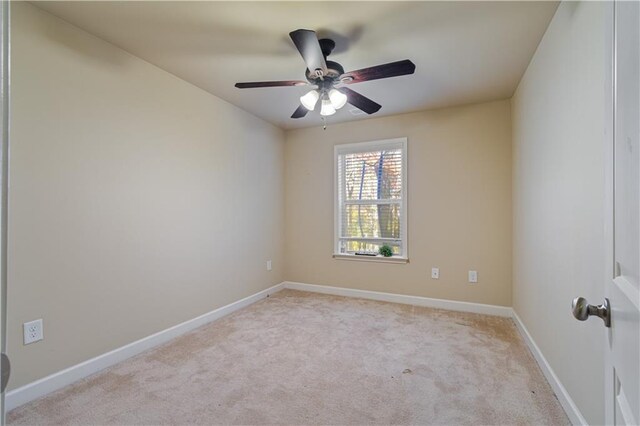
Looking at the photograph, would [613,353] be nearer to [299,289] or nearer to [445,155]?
[445,155]

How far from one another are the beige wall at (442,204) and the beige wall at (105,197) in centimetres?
126

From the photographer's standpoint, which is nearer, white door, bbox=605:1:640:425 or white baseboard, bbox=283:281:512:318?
white door, bbox=605:1:640:425

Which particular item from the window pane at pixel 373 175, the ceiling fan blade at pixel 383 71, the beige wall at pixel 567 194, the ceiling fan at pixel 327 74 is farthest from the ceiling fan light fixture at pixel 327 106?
the window pane at pixel 373 175

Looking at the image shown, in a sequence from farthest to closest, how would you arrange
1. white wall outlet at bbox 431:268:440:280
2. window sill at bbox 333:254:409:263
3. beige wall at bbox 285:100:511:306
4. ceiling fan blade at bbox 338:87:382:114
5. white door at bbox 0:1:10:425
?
window sill at bbox 333:254:409:263
white wall outlet at bbox 431:268:440:280
beige wall at bbox 285:100:511:306
ceiling fan blade at bbox 338:87:382:114
white door at bbox 0:1:10:425

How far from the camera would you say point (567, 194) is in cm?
169

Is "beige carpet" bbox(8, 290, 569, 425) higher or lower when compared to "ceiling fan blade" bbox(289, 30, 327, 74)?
lower

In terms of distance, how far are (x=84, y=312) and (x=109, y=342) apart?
12.2 inches

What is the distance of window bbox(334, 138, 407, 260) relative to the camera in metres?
3.70

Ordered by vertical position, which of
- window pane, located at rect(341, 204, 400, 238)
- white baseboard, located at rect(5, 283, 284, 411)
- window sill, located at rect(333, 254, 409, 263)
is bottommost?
white baseboard, located at rect(5, 283, 284, 411)

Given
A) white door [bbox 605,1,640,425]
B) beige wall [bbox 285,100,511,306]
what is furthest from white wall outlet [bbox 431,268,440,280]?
white door [bbox 605,1,640,425]

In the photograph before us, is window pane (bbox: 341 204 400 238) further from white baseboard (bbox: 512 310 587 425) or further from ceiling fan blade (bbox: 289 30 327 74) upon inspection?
ceiling fan blade (bbox: 289 30 327 74)

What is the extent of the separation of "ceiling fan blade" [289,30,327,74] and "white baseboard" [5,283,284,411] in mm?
2401

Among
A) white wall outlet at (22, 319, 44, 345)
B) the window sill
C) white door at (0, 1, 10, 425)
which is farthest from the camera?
the window sill

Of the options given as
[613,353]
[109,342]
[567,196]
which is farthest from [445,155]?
[109,342]
